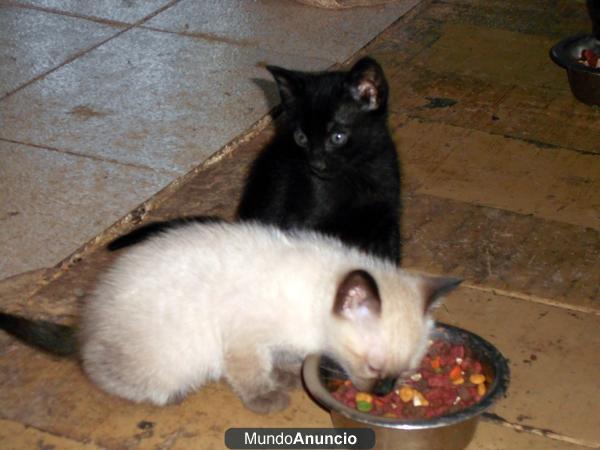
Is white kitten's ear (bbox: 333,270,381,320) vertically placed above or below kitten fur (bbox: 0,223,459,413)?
above

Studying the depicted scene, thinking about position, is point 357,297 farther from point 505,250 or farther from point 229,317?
point 505,250

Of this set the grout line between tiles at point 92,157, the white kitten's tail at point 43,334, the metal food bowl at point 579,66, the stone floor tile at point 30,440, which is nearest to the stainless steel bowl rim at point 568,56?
the metal food bowl at point 579,66

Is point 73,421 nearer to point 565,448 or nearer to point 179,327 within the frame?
point 179,327

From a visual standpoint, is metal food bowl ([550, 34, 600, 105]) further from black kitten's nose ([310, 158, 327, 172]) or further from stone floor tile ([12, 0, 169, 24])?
stone floor tile ([12, 0, 169, 24])

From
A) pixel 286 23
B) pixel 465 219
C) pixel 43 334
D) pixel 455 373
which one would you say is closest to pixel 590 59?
pixel 465 219

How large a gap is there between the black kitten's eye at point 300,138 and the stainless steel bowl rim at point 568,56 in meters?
2.12

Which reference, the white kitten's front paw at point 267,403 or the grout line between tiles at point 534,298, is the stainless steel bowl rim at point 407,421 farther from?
the grout line between tiles at point 534,298

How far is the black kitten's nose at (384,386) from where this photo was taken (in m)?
2.86

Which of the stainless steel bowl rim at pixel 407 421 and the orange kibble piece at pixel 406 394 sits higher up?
the stainless steel bowl rim at pixel 407 421

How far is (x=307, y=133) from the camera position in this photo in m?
3.58

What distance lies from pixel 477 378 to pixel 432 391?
143 millimetres

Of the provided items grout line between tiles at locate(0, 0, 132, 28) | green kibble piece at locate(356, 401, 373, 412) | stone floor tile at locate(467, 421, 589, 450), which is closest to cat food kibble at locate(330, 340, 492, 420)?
green kibble piece at locate(356, 401, 373, 412)

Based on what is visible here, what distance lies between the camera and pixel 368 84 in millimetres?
3549

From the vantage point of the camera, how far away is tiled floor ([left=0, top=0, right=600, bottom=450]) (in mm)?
3084
